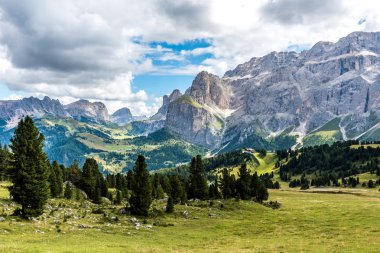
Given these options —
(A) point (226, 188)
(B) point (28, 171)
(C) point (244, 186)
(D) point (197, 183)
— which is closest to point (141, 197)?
(B) point (28, 171)

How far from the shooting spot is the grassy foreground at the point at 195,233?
131 feet

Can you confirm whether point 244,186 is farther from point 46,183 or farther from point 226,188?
point 46,183

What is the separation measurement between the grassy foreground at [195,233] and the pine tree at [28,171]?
129 inches

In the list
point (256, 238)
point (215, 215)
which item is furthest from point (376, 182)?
point (256, 238)

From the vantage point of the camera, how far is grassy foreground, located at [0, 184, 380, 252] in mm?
39812

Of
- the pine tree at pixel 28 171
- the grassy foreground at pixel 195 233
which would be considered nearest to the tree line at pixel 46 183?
the pine tree at pixel 28 171

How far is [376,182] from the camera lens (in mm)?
191250

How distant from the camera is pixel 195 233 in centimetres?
5691

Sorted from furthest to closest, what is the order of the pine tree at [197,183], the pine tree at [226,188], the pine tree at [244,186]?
the pine tree at [244,186] → the pine tree at [226,188] → the pine tree at [197,183]

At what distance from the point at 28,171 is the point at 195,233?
28879mm

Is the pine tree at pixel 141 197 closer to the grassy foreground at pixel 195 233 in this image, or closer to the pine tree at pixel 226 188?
the grassy foreground at pixel 195 233

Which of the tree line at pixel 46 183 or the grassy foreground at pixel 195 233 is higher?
the tree line at pixel 46 183

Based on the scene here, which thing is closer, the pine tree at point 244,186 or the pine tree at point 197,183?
the pine tree at point 197,183

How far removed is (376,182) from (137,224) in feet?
570
